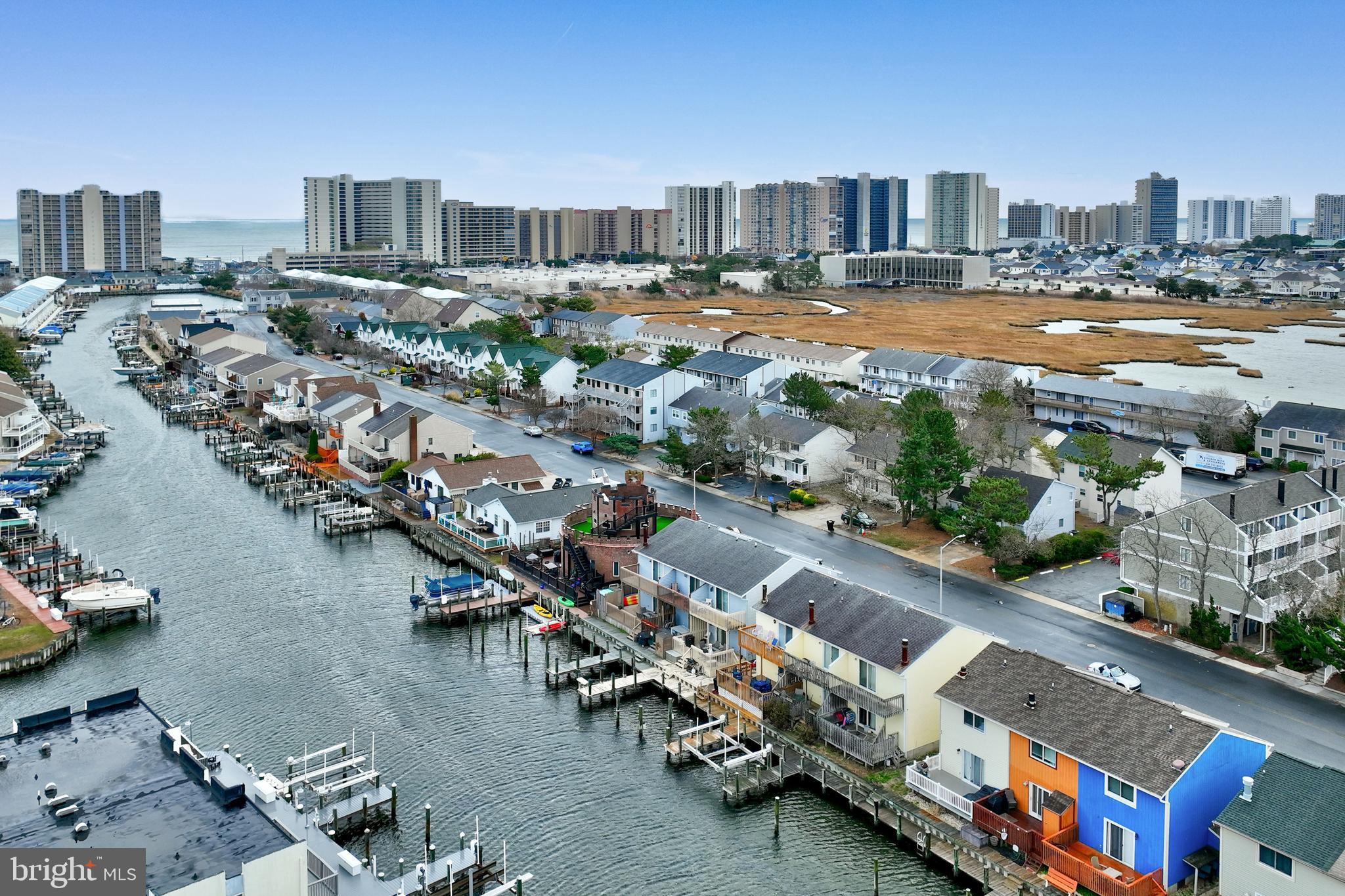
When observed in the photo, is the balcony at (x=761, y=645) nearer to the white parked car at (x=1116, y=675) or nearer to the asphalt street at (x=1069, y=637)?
the asphalt street at (x=1069, y=637)

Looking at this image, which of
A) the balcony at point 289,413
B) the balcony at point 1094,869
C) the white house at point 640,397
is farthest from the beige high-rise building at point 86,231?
the balcony at point 1094,869

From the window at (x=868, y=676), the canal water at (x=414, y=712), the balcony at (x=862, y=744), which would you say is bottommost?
the canal water at (x=414, y=712)

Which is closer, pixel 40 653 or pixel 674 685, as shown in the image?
pixel 674 685

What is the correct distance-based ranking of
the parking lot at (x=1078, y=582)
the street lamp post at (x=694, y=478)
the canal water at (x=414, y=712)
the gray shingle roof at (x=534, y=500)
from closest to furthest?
the canal water at (x=414, y=712)
the parking lot at (x=1078, y=582)
the gray shingle roof at (x=534, y=500)
the street lamp post at (x=694, y=478)

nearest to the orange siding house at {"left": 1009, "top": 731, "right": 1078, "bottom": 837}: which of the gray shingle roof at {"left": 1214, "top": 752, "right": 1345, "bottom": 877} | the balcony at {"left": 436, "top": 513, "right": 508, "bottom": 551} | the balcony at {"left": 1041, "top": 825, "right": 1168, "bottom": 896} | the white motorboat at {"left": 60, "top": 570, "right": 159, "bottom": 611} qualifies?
the balcony at {"left": 1041, "top": 825, "right": 1168, "bottom": 896}

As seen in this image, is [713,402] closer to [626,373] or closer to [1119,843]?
[626,373]

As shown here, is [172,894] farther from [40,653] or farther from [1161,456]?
[1161,456]

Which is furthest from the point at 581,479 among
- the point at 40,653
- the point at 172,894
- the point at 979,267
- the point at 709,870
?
the point at 979,267
